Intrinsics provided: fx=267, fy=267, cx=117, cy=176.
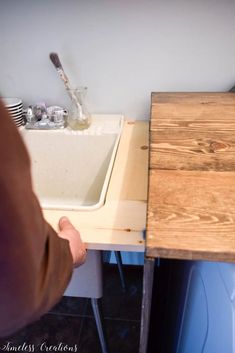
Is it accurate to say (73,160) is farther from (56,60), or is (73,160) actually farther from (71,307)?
(71,307)

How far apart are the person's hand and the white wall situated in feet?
2.07

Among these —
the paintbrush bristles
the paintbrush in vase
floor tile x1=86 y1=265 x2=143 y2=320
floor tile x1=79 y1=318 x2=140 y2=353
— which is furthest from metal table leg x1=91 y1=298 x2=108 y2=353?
the paintbrush bristles

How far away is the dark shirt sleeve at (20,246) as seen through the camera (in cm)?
25

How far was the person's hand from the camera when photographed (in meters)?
0.46

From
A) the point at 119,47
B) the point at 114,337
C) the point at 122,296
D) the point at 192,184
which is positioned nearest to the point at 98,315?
the point at 114,337

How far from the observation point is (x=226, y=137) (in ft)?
1.96

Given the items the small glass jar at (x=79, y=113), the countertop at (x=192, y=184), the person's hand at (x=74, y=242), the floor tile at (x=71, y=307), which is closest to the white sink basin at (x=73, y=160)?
the small glass jar at (x=79, y=113)

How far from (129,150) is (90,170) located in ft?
0.73

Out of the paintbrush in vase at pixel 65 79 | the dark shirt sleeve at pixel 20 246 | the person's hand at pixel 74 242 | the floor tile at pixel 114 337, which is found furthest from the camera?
the floor tile at pixel 114 337

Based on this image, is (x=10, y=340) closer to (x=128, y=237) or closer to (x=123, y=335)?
(x=123, y=335)

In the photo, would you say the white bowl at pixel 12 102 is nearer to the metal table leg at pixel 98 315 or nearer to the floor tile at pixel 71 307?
the metal table leg at pixel 98 315

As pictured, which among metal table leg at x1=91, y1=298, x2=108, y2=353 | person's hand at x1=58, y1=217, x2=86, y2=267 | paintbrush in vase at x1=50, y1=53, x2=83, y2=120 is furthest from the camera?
paintbrush in vase at x1=50, y1=53, x2=83, y2=120

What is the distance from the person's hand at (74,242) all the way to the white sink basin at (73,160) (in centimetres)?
42

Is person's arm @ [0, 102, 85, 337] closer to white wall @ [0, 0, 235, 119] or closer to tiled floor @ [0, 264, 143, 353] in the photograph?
white wall @ [0, 0, 235, 119]
